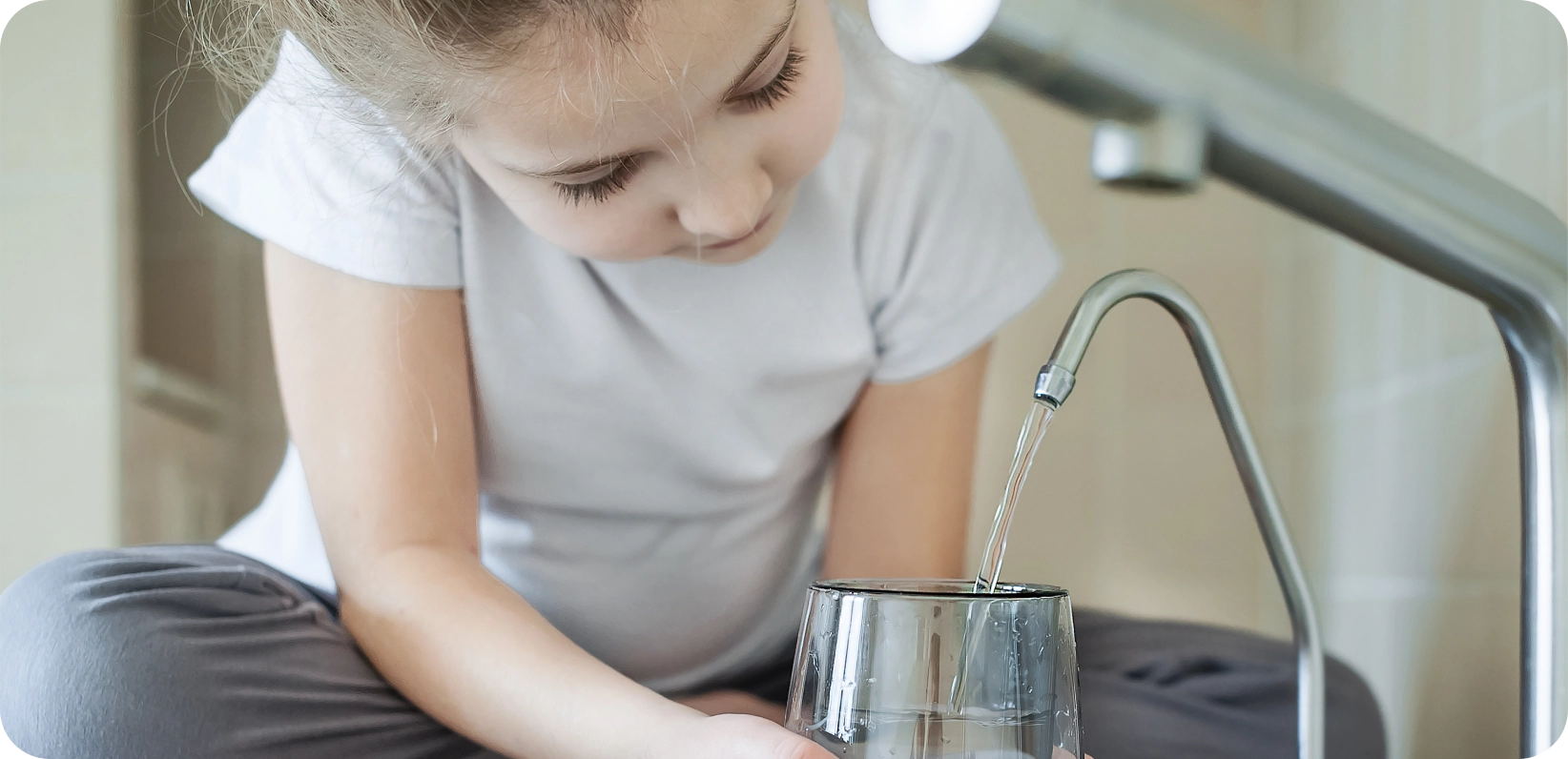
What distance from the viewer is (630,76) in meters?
0.41

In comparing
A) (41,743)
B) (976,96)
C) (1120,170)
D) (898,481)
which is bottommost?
(41,743)

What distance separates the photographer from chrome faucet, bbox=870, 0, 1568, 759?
339 millimetres

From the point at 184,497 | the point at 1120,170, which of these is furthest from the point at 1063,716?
the point at 184,497

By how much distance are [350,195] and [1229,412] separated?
1.34 feet

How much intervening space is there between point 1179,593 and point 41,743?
53cm

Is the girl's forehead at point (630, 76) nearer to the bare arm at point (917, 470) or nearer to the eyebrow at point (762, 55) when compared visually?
the eyebrow at point (762, 55)

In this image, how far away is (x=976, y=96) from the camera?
2.14 ft

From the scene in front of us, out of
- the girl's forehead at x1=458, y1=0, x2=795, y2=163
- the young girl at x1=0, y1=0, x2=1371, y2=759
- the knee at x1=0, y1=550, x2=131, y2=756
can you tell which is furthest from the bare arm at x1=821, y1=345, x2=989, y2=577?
the knee at x1=0, y1=550, x2=131, y2=756

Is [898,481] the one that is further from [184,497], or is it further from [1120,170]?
[184,497]

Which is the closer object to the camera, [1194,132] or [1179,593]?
[1194,132]

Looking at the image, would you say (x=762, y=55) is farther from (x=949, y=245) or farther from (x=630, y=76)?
(x=949, y=245)

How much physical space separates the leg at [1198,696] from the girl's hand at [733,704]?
0.16 metres

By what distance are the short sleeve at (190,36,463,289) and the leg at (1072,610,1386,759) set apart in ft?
1.22

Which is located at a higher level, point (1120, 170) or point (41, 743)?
point (1120, 170)
